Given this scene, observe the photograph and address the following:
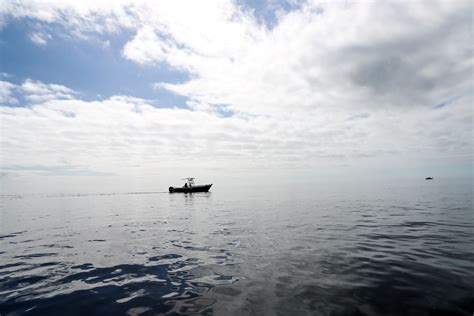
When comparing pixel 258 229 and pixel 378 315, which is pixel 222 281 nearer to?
pixel 378 315

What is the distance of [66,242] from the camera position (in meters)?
19.1

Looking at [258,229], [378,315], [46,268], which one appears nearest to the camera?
[378,315]

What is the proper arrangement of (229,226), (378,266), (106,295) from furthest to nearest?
(229,226) < (378,266) < (106,295)

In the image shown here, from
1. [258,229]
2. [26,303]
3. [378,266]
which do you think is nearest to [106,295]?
[26,303]

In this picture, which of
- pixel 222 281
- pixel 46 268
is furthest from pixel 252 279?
pixel 46 268

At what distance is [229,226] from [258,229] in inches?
129

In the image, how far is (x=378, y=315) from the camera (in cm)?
733

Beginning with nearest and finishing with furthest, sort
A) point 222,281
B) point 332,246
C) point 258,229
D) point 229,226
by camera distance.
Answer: point 222,281
point 332,246
point 258,229
point 229,226

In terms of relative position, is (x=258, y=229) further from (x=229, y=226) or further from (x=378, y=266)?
(x=378, y=266)

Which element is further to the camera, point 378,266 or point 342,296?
point 378,266

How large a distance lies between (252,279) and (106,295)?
212 inches

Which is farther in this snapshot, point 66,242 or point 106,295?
point 66,242

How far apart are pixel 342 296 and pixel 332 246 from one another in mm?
7153

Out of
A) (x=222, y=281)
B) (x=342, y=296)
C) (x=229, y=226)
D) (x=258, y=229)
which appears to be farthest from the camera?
(x=229, y=226)
